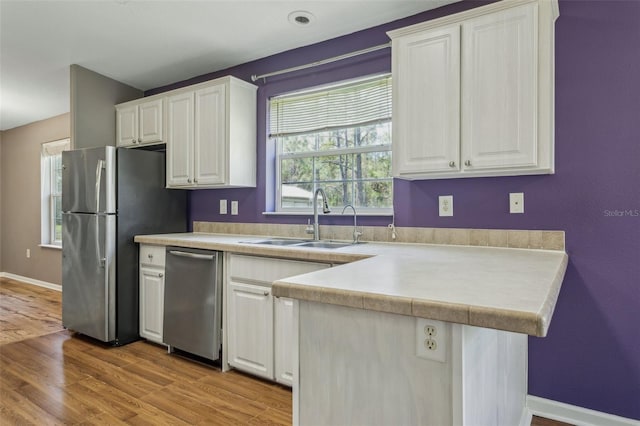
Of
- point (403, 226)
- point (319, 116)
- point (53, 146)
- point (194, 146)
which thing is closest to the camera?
point (403, 226)

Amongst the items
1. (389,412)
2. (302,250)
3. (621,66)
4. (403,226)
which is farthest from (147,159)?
(621,66)

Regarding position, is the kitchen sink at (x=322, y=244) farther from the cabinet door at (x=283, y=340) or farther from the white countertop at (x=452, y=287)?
the white countertop at (x=452, y=287)

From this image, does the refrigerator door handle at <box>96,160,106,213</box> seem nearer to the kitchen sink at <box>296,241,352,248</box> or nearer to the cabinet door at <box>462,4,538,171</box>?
the kitchen sink at <box>296,241,352,248</box>

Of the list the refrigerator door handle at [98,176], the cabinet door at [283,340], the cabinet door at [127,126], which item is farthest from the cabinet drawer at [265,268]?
the cabinet door at [127,126]

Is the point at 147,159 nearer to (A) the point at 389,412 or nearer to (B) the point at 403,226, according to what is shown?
(B) the point at 403,226

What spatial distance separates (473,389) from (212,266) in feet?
6.47

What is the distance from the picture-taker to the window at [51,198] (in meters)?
5.54

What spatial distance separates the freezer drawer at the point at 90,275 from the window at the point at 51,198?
2613mm

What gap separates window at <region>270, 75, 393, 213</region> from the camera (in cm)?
277

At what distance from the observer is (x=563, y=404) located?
2082mm

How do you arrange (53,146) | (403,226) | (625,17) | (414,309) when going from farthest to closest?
(53,146) < (403,226) < (625,17) < (414,309)

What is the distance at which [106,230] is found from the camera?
10.1 feet

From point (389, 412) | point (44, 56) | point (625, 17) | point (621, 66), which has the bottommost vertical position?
point (389, 412)

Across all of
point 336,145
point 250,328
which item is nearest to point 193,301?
point 250,328
